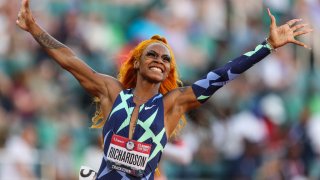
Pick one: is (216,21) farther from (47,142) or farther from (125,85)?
(125,85)

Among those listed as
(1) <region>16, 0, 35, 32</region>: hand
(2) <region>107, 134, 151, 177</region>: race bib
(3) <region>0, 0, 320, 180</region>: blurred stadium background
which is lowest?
(3) <region>0, 0, 320, 180</region>: blurred stadium background

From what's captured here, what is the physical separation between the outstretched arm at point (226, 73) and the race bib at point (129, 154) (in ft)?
1.06

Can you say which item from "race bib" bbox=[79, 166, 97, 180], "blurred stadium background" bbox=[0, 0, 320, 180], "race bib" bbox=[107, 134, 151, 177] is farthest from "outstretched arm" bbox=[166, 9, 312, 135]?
"blurred stadium background" bbox=[0, 0, 320, 180]

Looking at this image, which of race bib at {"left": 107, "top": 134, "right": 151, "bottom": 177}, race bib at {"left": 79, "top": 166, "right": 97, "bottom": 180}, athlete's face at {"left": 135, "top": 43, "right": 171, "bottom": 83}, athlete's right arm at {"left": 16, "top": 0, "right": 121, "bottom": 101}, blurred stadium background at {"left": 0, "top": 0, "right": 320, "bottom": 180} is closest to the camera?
race bib at {"left": 107, "top": 134, "right": 151, "bottom": 177}

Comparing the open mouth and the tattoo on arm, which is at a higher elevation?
the tattoo on arm

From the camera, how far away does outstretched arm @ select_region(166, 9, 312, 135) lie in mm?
7965

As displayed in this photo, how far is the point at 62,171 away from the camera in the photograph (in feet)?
44.2

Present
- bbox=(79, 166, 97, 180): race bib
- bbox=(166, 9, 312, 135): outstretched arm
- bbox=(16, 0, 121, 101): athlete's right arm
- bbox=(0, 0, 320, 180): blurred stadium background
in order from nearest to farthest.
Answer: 1. bbox=(166, 9, 312, 135): outstretched arm
2. bbox=(16, 0, 121, 101): athlete's right arm
3. bbox=(79, 166, 97, 180): race bib
4. bbox=(0, 0, 320, 180): blurred stadium background

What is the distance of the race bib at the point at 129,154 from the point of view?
8.12 m

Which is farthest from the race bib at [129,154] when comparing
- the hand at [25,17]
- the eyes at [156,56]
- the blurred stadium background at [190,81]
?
the blurred stadium background at [190,81]

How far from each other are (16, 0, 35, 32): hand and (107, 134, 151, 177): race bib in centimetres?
118

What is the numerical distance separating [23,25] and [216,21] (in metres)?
7.92

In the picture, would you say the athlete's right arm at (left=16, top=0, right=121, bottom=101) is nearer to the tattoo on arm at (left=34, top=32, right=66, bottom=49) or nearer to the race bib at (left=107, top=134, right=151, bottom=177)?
the tattoo on arm at (left=34, top=32, right=66, bottom=49)

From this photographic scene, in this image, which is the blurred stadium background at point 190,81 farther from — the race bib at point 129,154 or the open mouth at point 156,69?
the race bib at point 129,154
